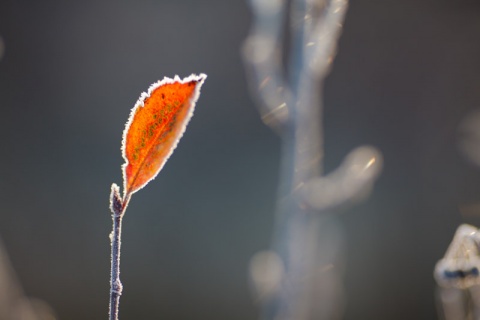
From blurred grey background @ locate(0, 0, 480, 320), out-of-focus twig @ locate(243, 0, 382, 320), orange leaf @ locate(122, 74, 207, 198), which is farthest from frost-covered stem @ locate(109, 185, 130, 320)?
blurred grey background @ locate(0, 0, 480, 320)

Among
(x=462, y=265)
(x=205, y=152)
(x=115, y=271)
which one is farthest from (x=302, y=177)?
(x=205, y=152)

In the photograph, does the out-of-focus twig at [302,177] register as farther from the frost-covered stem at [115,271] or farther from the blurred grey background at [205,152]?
the blurred grey background at [205,152]

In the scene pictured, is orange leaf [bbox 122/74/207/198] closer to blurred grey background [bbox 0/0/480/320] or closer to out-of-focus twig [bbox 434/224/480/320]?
out-of-focus twig [bbox 434/224/480/320]

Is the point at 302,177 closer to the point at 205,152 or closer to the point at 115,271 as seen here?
the point at 115,271

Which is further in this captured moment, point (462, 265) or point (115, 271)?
point (462, 265)

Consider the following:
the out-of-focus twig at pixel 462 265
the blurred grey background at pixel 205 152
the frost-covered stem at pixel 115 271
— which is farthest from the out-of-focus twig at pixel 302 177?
the blurred grey background at pixel 205 152

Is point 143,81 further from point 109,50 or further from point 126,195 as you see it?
point 126,195
